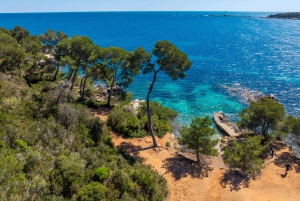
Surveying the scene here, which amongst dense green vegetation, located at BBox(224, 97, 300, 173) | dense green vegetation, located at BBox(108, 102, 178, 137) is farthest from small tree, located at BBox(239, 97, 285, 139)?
dense green vegetation, located at BBox(108, 102, 178, 137)

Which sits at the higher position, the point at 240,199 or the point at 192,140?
the point at 192,140

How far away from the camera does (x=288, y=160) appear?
2275 cm

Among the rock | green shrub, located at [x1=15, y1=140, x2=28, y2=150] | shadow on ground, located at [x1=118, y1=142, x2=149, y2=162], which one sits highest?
green shrub, located at [x1=15, y1=140, x2=28, y2=150]

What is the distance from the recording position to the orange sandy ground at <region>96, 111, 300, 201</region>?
17.6m

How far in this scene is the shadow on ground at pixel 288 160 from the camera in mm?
21609

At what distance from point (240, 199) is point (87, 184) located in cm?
1211

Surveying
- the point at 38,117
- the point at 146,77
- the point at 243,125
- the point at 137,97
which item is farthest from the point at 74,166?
the point at 146,77

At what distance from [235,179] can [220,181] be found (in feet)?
4.77

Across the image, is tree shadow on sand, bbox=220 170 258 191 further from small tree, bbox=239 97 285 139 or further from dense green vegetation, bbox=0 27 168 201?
small tree, bbox=239 97 285 139

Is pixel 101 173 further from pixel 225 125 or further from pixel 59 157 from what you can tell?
pixel 225 125

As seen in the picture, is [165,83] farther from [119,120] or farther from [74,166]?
[74,166]

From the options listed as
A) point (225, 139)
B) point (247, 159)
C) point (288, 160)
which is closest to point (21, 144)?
point (247, 159)

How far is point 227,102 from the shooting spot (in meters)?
40.8

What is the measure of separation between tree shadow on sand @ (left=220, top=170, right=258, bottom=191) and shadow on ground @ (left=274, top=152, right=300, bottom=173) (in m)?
4.42
